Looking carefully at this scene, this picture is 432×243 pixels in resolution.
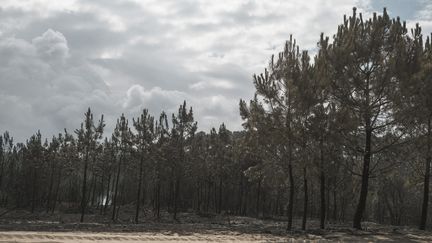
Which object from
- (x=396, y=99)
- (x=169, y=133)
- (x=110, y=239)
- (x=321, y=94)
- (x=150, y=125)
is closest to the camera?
(x=110, y=239)

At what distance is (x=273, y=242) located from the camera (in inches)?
634

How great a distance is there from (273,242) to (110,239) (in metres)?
5.80

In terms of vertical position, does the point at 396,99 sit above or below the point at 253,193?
above

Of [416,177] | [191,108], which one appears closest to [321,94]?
[416,177]

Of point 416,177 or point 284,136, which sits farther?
point 416,177

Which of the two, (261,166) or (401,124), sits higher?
(401,124)

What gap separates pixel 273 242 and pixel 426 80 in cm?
1190

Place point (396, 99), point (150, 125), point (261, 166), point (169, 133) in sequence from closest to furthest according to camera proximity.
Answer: point (396, 99)
point (261, 166)
point (150, 125)
point (169, 133)

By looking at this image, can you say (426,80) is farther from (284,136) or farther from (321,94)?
(284,136)

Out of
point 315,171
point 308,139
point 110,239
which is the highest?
point 308,139

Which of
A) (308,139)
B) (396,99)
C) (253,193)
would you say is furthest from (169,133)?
(253,193)

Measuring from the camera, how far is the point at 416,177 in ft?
99.5

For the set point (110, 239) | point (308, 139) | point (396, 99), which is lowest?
point (110, 239)

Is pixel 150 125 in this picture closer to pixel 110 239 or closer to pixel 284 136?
pixel 284 136
